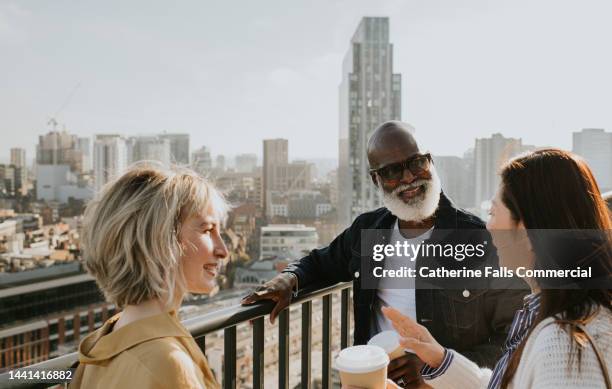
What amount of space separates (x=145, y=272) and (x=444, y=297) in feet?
4.09

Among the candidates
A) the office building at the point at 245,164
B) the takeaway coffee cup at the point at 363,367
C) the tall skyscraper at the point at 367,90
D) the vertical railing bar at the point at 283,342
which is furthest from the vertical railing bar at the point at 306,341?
the office building at the point at 245,164

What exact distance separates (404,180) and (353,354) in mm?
1178

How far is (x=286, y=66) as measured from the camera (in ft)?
190

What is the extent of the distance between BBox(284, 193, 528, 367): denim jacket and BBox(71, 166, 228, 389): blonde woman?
939 millimetres

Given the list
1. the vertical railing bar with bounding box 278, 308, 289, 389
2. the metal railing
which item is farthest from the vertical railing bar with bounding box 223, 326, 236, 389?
the vertical railing bar with bounding box 278, 308, 289, 389

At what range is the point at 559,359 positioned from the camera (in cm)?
84

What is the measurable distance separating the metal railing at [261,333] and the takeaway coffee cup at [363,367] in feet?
1.33

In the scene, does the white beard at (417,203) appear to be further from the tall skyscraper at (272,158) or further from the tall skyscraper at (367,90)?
the tall skyscraper at (272,158)

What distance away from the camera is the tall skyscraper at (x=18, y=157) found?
1670 inches

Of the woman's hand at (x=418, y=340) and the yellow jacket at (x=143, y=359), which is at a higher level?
Answer: the yellow jacket at (x=143, y=359)

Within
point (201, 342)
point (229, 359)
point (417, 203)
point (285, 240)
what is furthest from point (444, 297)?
point (285, 240)

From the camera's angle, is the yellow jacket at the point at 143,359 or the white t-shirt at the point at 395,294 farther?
the white t-shirt at the point at 395,294

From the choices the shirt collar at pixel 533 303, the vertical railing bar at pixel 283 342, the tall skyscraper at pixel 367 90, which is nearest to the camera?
the shirt collar at pixel 533 303

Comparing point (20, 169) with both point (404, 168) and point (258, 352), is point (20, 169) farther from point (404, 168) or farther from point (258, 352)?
point (258, 352)
